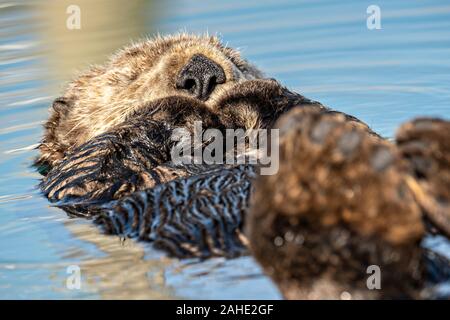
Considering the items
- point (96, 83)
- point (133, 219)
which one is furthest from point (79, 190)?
point (96, 83)

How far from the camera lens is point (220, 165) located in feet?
13.1

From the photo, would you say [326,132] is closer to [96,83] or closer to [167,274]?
[167,274]

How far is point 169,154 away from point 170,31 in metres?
4.04

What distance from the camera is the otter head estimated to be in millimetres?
4430

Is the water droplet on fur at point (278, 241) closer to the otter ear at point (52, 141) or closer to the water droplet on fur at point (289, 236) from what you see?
the water droplet on fur at point (289, 236)

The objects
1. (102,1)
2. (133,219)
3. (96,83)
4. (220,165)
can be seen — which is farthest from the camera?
(102,1)

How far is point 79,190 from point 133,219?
64cm
